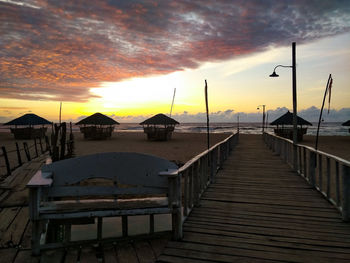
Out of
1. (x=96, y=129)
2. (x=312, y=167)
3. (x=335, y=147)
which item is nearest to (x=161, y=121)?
(x=96, y=129)

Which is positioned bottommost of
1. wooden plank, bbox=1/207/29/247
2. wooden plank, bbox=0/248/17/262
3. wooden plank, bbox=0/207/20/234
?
wooden plank, bbox=0/207/20/234

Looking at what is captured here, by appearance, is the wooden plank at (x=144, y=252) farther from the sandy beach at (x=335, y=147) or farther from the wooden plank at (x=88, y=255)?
the sandy beach at (x=335, y=147)

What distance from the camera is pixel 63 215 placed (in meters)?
3.12

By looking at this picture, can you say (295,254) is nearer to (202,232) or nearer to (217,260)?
(217,260)

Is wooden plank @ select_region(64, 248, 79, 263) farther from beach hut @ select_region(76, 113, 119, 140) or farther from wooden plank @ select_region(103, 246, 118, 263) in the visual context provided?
beach hut @ select_region(76, 113, 119, 140)

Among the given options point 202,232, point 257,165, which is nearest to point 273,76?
point 257,165

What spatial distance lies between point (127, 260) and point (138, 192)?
941mm

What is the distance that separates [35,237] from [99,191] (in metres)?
0.91

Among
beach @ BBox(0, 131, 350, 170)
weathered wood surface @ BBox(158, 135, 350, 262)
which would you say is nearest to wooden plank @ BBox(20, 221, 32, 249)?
weathered wood surface @ BBox(158, 135, 350, 262)

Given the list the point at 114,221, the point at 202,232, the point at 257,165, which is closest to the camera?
the point at 202,232

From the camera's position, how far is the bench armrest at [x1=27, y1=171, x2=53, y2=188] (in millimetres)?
2998

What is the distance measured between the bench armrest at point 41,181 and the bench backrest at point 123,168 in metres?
0.34

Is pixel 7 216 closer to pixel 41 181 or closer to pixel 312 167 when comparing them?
pixel 41 181

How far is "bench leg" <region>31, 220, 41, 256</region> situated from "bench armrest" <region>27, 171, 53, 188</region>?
45cm
